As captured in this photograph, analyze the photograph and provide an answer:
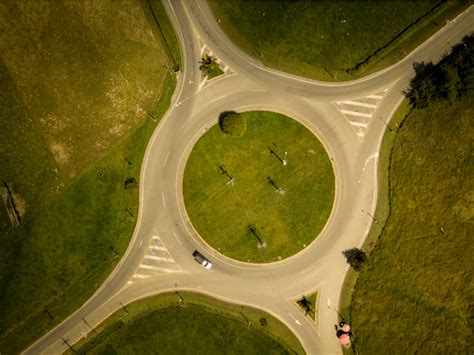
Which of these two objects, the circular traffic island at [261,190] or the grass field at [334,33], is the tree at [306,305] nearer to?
the circular traffic island at [261,190]

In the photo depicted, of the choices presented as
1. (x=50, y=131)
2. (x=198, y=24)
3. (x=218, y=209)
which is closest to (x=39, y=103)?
(x=50, y=131)

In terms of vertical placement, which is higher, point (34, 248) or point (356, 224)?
point (356, 224)

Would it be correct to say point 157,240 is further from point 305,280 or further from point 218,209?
point 305,280

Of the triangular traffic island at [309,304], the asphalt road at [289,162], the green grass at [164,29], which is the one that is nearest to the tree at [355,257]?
the asphalt road at [289,162]

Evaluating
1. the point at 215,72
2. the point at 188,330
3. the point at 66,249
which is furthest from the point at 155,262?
the point at 215,72

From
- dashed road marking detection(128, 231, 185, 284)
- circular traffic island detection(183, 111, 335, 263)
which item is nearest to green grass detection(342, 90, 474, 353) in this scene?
circular traffic island detection(183, 111, 335, 263)

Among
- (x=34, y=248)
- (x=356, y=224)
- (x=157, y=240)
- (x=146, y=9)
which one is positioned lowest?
(x=34, y=248)

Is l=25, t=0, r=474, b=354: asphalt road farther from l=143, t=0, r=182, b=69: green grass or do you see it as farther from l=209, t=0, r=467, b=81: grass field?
l=209, t=0, r=467, b=81: grass field
